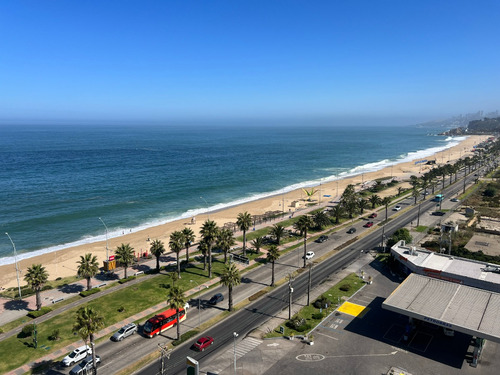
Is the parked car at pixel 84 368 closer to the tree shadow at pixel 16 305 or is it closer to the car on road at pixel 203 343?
the car on road at pixel 203 343

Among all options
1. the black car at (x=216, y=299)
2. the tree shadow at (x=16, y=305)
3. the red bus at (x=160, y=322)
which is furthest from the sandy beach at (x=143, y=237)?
the black car at (x=216, y=299)

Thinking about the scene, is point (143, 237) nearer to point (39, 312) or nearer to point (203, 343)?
point (39, 312)

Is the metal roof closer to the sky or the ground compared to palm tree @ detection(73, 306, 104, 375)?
closer to the ground

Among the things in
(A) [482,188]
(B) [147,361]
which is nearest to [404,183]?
(A) [482,188]

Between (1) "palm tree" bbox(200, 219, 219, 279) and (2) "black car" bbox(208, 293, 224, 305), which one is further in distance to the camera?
(1) "palm tree" bbox(200, 219, 219, 279)

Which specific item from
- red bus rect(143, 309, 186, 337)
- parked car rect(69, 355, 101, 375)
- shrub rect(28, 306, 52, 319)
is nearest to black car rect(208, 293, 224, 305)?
red bus rect(143, 309, 186, 337)

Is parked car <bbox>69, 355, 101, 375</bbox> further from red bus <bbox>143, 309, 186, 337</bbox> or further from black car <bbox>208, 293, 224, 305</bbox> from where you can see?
black car <bbox>208, 293, 224, 305</bbox>
